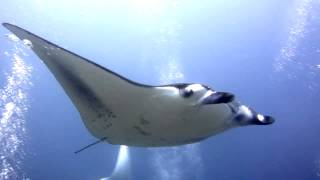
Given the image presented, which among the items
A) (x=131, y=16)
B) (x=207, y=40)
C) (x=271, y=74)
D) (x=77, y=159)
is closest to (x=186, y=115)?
(x=131, y=16)

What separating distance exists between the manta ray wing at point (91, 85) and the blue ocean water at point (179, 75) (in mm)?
8446

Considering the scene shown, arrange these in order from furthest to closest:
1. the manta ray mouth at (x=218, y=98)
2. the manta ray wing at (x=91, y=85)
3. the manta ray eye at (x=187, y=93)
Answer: the manta ray wing at (x=91, y=85) → the manta ray eye at (x=187, y=93) → the manta ray mouth at (x=218, y=98)

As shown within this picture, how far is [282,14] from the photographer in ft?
40.6

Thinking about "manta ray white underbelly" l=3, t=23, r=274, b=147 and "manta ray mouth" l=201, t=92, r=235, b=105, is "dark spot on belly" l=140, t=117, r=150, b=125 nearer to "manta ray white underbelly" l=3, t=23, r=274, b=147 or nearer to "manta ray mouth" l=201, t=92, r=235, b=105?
"manta ray white underbelly" l=3, t=23, r=274, b=147

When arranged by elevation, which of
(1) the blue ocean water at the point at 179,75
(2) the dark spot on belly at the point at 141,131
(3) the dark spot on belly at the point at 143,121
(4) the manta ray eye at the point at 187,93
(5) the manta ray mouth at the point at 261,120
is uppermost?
(4) the manta ray eye at the point at 187,93

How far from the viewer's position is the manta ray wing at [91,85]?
9.17 ft

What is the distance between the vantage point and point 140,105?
9.32 feet

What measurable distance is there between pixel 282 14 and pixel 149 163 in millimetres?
6508

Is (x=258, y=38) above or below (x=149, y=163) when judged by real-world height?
above

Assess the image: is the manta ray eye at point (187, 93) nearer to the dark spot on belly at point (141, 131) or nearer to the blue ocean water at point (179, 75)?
the dark spot on belly at point (141, 131)

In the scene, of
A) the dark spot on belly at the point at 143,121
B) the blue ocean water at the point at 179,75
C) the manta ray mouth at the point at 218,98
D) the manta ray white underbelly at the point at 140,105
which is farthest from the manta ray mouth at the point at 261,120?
the blue ocean water at the point at 179,75

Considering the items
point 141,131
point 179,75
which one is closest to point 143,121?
point 141,131

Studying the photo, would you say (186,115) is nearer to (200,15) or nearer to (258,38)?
(200,15)

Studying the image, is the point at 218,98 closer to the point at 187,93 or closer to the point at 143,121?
the point at 187,93
